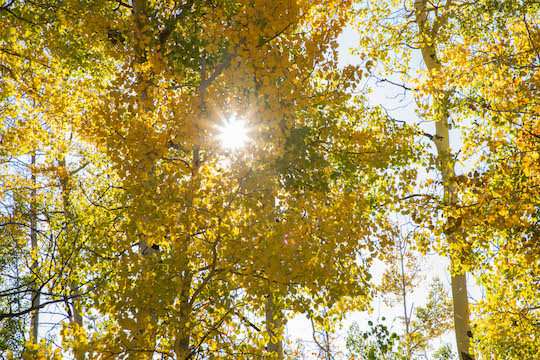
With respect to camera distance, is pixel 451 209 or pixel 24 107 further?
pixel 24 107

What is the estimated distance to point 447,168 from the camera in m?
6.59

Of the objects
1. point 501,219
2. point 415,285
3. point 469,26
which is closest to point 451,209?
point 501,219

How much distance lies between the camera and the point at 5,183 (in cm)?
1016

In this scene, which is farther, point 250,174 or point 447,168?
point 447,168

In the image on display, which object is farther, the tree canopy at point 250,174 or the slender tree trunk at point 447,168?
the slender tree trunk at point 447,168

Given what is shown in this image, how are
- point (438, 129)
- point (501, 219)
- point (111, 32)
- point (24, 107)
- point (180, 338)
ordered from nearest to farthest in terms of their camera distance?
point (180, 338) → point (501, 219) → point (111, 32) → point (24, 107) → point (438, 129)

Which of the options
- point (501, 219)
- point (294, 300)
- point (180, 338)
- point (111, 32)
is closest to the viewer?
point (180, 338)

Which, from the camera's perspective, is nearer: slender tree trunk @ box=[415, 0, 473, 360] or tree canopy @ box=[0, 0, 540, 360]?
tree canopy @ box=[0, 0, 540, 360]

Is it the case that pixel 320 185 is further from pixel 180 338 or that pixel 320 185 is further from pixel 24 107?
pixel 24 107

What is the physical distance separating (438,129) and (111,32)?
6852 millimetres

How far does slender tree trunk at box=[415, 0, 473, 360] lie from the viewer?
6.46m

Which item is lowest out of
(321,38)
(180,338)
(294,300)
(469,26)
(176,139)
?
(180,338)

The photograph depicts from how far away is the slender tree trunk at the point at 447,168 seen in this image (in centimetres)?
646

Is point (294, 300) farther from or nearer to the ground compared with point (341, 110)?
nearer to the ground
